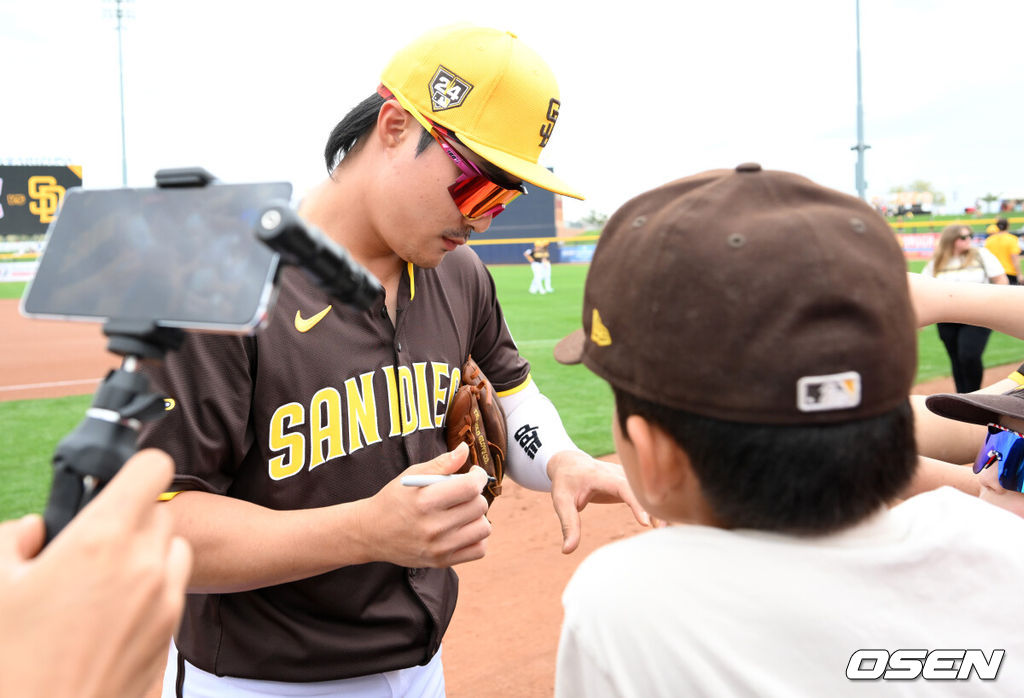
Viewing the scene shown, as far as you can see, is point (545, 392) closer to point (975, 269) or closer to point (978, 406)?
point (975, 269)

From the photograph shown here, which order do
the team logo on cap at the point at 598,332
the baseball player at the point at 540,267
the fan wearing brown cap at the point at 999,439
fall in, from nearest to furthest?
the team logo on cap at the point at 598,332 < the fan wearing brown cap at the point at 999,439 < the baseball player at the point at 540,267

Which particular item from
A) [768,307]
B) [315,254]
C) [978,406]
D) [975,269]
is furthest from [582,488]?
[975,269]

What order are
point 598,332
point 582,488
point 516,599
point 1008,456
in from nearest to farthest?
1. point 598,332
2. point 1008,456
3. point 582,488
4. point 516,599

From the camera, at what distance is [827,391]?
989 mm

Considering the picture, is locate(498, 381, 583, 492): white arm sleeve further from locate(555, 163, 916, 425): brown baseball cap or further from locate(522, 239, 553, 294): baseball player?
locate(522, 239, 553, 294): baseball player

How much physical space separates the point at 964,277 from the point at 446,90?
8610 millimetres

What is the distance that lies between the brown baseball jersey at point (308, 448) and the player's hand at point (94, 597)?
0.88 meters

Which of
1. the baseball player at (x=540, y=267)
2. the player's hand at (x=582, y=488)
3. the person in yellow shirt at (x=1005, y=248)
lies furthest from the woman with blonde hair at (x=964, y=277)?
the baseball player at (x=540, y=267)

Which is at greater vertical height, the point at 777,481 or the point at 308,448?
the point at 777,481

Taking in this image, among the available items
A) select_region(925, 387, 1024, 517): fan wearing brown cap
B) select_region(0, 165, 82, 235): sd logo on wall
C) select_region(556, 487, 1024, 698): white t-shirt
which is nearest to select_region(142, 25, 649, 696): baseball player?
select_region(556, 487, 1024, 698): white t-shirt

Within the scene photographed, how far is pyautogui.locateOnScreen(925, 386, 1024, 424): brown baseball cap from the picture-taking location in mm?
1844

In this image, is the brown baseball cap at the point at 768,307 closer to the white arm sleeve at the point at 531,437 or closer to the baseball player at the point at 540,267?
the white arm sleeve at the point at 531,437

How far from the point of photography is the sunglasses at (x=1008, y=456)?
74.3 inches

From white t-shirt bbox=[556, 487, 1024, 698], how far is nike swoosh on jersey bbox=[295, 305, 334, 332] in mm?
1021
